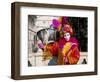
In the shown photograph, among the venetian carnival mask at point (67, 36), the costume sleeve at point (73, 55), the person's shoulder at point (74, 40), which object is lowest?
the costume sleeve at point (73, 55)

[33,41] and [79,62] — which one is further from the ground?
[33,41]

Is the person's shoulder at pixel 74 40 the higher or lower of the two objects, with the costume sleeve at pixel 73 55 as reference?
higher

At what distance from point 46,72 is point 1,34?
0.29 meters

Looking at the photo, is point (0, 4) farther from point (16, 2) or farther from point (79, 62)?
point (79, 62)

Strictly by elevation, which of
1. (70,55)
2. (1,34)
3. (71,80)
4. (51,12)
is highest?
(51,12)

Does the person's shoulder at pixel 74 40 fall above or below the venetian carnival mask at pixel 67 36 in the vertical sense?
below

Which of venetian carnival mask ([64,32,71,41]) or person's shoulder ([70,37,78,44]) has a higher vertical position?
venetian carnival mask ([64,32,71,41])

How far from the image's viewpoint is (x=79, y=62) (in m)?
1.36

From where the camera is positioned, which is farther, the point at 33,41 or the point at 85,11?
the point at 85,11

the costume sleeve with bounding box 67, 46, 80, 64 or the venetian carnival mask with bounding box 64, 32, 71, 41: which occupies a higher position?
the venetian carnival mask with bounding box 64, 32, 71, 41

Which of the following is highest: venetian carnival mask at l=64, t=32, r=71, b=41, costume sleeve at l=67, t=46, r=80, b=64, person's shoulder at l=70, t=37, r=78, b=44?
venetian carnival mask at l=64, t=32, r=71, b=41

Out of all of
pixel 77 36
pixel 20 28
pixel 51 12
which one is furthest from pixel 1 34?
pixel 77 36

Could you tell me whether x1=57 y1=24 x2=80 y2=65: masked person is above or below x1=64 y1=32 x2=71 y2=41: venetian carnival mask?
below

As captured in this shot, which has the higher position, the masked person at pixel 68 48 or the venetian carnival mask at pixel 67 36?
the venetian carnival mask at pixel 67 36
